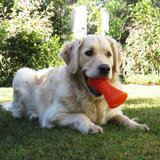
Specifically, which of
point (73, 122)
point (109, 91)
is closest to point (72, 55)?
point (109, 91)

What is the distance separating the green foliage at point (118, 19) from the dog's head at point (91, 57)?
27.0 feet

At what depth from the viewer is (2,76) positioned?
8.93 m

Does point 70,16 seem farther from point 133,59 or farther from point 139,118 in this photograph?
point 139,118

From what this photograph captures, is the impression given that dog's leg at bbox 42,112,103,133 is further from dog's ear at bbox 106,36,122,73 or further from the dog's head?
dog's ear at bbox 106,36,122,73

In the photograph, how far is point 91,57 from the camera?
106 inches

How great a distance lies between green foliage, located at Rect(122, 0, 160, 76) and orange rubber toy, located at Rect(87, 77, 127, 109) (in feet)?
24.4

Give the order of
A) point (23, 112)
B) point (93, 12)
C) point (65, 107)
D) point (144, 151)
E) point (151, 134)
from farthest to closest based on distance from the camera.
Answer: point (93, 12), point (23, 112), point (65, 107), point (151, 134), point (144, 151)

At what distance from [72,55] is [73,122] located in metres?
0.89

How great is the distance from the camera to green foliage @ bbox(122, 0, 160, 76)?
9.44 metres

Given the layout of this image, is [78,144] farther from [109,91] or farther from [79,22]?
[79,22]

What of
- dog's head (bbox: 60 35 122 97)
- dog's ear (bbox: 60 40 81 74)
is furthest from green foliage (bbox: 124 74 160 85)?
dog's ear (bbox: 60 40 81 74)

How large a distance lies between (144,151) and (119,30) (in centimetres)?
986

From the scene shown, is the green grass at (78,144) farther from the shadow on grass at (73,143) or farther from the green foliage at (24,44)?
the green foliage at (24,44)

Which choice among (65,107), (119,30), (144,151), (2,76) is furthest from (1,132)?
(119,30)
